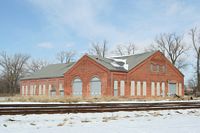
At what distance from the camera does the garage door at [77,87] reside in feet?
166

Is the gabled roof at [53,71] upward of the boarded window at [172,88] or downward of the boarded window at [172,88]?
upward

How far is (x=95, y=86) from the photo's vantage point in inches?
1918

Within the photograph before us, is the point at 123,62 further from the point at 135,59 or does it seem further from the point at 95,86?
the point at 95,86

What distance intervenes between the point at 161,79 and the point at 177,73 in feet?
14.6

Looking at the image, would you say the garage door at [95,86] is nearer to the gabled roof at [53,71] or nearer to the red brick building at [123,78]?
the red brick building at [123,78]

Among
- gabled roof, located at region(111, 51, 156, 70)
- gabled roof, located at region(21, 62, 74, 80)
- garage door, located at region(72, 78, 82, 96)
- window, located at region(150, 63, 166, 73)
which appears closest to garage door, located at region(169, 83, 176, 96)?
window, located at region(150, 63, 166, 73)

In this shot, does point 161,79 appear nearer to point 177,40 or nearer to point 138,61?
point 138,61

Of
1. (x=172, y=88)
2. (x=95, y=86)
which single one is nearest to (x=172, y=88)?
(x=172, y=88)

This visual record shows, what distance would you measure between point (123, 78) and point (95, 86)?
446 centimetres

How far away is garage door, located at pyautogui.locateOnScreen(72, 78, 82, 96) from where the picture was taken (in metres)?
50.7

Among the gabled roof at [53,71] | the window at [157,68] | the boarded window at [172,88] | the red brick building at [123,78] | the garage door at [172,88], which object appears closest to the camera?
the red brick building at [123,78]

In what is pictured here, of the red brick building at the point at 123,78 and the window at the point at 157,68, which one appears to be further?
the window at the point at 157,68

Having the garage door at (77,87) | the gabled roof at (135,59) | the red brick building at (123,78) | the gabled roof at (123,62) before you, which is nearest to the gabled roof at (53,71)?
the red brick building at (123,78)

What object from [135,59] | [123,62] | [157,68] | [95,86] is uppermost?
[135,59]
